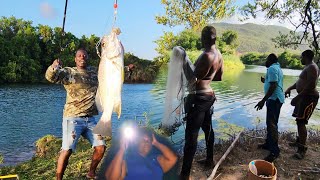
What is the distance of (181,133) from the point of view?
1309cm

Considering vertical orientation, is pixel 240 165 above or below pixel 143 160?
below

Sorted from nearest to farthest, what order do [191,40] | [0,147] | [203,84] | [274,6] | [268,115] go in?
[203,84] < [268,115] < [274,6] < [0,147] < [191,40]

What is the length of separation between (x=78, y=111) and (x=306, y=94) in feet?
13.7

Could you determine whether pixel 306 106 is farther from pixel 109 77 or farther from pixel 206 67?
pixel 109 77

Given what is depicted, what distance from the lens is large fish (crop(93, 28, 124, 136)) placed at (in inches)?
128

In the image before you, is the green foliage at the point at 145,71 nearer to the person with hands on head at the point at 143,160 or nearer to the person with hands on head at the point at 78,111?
the person with hands on head at the point at 78,111

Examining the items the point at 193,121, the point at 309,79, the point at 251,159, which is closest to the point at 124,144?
the point at 193,121

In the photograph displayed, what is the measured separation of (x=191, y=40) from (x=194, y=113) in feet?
178

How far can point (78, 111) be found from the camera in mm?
4270

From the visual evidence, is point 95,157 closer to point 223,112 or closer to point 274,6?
point 274,6

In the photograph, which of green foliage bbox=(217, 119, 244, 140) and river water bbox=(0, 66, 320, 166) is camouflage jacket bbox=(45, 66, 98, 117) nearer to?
river water bbox=(0, 66, 320, 166)

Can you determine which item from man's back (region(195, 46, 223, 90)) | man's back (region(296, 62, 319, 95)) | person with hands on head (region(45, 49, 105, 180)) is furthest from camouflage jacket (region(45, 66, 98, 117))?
man's back (region(296, 62, 319, 95))

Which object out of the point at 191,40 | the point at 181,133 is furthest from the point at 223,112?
the point at 191,40

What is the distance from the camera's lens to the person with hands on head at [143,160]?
9.55 feet
